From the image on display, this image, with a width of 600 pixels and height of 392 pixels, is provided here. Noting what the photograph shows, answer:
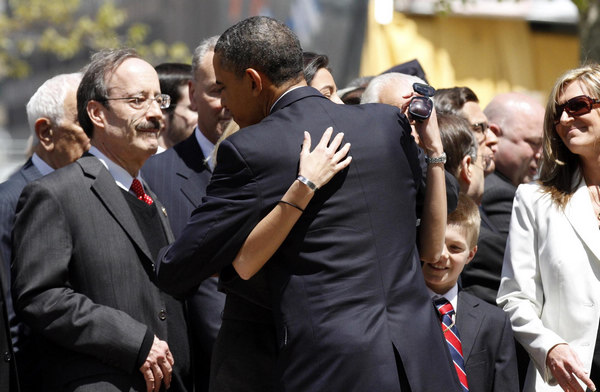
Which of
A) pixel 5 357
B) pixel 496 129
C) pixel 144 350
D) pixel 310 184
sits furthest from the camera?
pixel 496 129

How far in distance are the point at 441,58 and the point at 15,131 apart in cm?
2076

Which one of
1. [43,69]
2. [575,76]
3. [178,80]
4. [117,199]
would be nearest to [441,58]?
[178,80]

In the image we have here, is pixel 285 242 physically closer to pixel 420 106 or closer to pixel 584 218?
pixel 420 106

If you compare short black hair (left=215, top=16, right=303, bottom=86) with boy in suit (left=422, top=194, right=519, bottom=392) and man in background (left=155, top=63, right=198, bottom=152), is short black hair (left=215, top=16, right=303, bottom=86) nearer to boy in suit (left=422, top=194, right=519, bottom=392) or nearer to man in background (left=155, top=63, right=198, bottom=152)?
boy in suit (left=422, top=194, right=519, bottom=392)

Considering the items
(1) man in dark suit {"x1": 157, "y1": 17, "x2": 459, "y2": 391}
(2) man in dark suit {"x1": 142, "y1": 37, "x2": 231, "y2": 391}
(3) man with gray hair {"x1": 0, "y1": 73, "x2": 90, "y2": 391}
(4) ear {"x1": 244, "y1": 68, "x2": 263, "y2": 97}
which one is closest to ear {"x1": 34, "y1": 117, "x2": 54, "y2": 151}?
(3) man with gray hair {"x1": 0, "y1": 73, "x2": 90, "y2": 391}

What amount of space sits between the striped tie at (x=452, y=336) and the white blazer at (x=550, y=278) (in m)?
0.27

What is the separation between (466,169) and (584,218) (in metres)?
0.85

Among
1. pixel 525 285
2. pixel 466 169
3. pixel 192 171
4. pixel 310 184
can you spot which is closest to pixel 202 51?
pixel 192 171

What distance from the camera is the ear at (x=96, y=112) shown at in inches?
168

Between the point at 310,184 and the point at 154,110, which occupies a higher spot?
the point at 310,184

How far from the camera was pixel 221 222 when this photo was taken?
317 centimetres

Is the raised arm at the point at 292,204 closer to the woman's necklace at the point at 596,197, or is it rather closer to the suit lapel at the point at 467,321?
the suit lapel at the point at 467,321

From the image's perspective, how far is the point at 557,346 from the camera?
13.1ft

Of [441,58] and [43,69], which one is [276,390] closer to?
[441,58]
